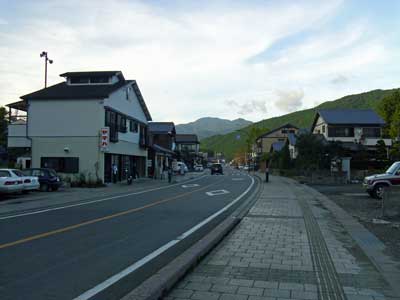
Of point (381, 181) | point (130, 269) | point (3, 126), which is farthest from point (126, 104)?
point (130, 269)

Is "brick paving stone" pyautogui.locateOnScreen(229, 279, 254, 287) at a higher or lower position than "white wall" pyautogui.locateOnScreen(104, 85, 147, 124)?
lower

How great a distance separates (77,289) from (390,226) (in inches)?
363

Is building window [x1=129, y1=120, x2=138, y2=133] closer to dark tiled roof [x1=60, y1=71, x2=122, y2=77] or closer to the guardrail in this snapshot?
dark tiled roof [x1=60, y1=71, x2=122, y2=77]

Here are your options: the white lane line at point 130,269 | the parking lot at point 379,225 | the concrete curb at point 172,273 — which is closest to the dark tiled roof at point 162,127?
the parking lot at point 379,225

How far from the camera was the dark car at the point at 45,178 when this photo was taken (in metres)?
25.7

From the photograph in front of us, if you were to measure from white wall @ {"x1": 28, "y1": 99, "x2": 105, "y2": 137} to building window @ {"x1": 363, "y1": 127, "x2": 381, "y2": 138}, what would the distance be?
47148 mm

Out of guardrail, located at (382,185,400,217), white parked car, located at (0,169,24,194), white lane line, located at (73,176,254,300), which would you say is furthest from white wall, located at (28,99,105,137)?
guardrail, located at (382,185,400,217)

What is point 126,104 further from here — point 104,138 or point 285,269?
point 285,269

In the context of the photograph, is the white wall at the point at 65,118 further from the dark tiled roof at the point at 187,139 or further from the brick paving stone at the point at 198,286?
the dark tiled roof at the point at 187,139

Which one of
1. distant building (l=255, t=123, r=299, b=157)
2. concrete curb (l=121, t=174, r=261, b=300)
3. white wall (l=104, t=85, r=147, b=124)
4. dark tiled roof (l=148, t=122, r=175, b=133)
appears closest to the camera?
concrete curb (l=121, t=174, r=261, b=300)

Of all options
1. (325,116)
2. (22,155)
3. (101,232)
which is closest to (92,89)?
(22,155)

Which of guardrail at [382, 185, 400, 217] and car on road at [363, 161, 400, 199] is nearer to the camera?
guardrail at [382, 185, 400, 217]

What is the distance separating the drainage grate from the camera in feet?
18.4

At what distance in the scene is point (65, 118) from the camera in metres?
33.1
